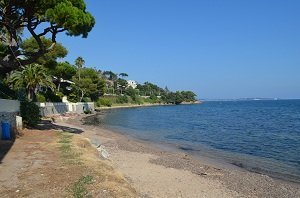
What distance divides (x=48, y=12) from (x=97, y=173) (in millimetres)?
13068

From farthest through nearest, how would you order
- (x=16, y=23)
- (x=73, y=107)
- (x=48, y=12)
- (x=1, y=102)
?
(x=73, y=107)
(x=16, y=23)
(x=48, y=12)
(x=1, y=102)

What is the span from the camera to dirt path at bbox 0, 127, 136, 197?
981cm

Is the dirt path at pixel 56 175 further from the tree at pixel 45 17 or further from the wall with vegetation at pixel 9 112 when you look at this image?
the tree at pixel 45 17

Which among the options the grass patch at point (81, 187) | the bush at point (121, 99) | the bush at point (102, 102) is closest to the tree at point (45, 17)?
the grass patch at point (81, 187)

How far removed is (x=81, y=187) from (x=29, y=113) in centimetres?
1907

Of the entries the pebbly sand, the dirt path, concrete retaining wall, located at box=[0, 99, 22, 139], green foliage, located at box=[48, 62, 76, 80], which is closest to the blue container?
concrete retaining wall, located at box=[0, 99, 22, 139]

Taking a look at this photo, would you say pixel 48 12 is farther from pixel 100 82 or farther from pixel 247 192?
pixel 100 82

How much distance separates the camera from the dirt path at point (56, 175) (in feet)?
32.2

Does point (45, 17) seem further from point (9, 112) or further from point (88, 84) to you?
point (88, 84)

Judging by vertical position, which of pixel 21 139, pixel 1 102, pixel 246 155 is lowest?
pixel 246 155

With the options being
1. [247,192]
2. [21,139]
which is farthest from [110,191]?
[21,139]

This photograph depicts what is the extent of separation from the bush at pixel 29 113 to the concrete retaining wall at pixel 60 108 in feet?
46.6

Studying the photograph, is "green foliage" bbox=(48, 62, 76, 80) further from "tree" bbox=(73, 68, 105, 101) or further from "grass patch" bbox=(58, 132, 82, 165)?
"grass patch" bbox=(58, 132, 82, 165)

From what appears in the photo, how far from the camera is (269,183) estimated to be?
14750mm
